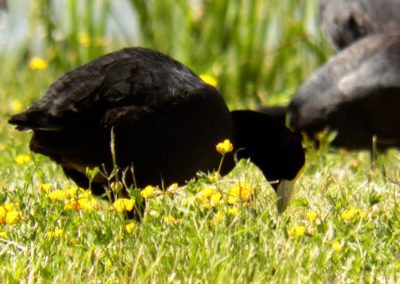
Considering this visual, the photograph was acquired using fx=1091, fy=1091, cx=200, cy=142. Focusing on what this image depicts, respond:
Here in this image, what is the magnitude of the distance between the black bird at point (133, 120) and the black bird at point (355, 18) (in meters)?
2.71

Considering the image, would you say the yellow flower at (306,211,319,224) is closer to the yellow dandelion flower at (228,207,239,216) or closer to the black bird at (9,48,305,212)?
the yellow dandelion flower at (228,207,239,216)

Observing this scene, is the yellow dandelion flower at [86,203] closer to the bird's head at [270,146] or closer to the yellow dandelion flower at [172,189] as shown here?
the yellow dandelion flower at [172,189]

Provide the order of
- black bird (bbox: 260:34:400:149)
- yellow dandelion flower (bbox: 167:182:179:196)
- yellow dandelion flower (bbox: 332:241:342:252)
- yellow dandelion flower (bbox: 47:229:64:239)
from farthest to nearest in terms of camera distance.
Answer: black bird (bbox: 260:34:400:149) < yellow dandelion flower (bbox: 167:182:179:196) < yellow dandelion flower (bbox: 47:229:64:239) < yellow dandelion flower (bbox: 332:241:342:252)

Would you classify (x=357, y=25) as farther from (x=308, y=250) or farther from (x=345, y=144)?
(x=308, y=250)

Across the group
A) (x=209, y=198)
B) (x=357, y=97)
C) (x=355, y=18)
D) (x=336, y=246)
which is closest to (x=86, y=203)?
(x=209, y=198)

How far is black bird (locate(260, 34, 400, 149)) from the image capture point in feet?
21.4

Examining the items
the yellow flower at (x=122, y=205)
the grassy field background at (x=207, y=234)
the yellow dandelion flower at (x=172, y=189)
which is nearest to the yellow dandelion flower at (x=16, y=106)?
the grassy field background at (x=207, y=234)

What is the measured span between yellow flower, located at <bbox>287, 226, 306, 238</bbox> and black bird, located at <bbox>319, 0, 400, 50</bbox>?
369 cm

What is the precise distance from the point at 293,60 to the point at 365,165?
9.30 ft

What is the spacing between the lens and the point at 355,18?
7.30 metres

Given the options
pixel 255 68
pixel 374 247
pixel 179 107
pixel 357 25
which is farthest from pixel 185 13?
pixel 374 247

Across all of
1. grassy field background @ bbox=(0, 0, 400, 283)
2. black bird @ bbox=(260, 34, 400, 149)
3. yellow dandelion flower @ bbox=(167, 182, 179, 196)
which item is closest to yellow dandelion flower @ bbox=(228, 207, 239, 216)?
grassy field background @ bbox=(0, 0, 400, 283)

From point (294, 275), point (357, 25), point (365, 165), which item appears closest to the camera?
point (294, 275)

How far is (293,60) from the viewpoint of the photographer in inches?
353
